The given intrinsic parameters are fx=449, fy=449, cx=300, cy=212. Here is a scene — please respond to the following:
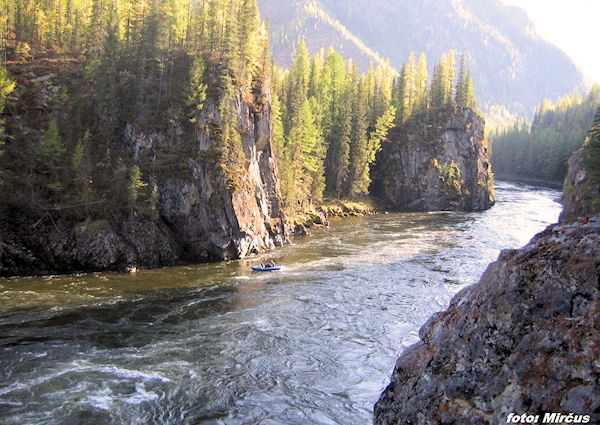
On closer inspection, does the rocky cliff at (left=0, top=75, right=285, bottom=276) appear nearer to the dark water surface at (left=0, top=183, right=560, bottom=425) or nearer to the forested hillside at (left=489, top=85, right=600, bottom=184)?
the dark water surface at (left=0, top=183, right=560, bottom=425)

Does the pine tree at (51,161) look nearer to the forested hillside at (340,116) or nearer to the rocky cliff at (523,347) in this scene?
the forested hillside at (340,116)

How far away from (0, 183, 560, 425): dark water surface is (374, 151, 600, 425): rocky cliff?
952cm

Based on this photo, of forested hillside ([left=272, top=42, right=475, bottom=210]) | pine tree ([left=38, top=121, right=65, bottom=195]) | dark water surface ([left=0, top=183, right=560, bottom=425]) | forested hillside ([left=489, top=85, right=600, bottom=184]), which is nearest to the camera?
dark water surface ([left=0, top=183, right=560, bottom=425])

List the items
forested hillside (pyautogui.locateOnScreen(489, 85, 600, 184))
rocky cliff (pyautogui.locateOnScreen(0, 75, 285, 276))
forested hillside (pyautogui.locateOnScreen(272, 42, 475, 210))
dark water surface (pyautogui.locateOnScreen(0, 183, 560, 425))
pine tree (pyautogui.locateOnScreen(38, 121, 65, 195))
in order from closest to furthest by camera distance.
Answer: dark water surface (pyautogui.locateOnScreen(0, 183, 560, 425))
rocky cliff (pyautogui.locateOnScreen(0, 75, 285, 276))
pine tree (pyautogui.locateOnScreen(38, 121, 65, 195))
forested hillside (pyautogui.locateOnScreen(272, 42, 475, 210))
forested hillside (pyautogui.locateOnScreen(489, 85, 600, 184))

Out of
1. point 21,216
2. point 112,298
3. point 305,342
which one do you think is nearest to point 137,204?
point 21,216

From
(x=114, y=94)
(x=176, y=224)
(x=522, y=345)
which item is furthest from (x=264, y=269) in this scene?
(x=522, y=345)

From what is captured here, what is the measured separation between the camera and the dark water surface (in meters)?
20.2

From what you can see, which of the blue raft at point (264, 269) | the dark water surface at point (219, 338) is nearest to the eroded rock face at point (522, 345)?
the dark water surface at point (219, 338)

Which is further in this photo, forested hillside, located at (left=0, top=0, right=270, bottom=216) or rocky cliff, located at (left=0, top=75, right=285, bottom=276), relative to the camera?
forested hillside, located at (left=0, top=0, right=270, bottom=216)

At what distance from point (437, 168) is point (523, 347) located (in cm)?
9588

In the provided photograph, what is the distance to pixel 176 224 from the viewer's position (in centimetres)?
4875

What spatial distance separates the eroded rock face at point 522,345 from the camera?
858 centimetres

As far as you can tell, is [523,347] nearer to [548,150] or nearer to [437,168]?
[437,168]

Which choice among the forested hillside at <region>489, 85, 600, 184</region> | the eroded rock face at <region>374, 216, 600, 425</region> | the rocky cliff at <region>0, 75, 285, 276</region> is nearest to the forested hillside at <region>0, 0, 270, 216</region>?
the rocky cliff at <region>0, 75, 285, 276</region>
